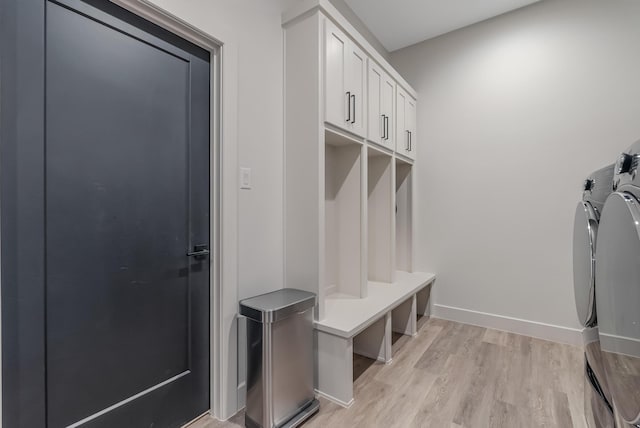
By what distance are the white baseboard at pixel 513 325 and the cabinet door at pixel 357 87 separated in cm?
193

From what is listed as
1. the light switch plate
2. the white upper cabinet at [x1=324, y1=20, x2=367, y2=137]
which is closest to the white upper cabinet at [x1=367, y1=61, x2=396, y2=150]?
the white upper cabinet at [x1=324, y1=20, x2=367, y2=137]

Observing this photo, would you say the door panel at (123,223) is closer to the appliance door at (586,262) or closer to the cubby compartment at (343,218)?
the cubby compartment at (343,218)

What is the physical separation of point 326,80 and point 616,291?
155cm

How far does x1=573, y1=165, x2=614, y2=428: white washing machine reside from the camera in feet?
3.10

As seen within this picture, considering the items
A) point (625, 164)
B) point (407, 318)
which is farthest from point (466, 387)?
point (625, 164)

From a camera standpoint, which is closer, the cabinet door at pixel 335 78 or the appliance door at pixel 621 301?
the appliance door at pixel 621 301

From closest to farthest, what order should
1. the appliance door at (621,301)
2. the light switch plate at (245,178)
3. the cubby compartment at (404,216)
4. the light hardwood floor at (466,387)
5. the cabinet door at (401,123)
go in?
the appliance door at (621,301) < the light hardwood floor at (466,387) < the light switch plate at (245,178) < the cabinet door at (401,123) < the cubby compartment at (404,216)

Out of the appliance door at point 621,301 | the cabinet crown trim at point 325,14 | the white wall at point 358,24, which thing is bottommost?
the appliance door at point 621,301

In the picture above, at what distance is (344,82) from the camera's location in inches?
74.2

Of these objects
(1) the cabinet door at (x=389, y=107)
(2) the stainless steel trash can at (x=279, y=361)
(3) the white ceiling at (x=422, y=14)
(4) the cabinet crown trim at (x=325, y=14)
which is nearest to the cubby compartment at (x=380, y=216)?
(1) the cabinet door at (x=389, y=107)

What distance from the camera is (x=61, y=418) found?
1046mm

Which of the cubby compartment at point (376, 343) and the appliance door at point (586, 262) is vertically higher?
the appliance door at point (586, 262)

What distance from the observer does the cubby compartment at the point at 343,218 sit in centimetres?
212

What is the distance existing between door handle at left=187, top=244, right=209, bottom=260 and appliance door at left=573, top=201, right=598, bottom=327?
1590 mm
